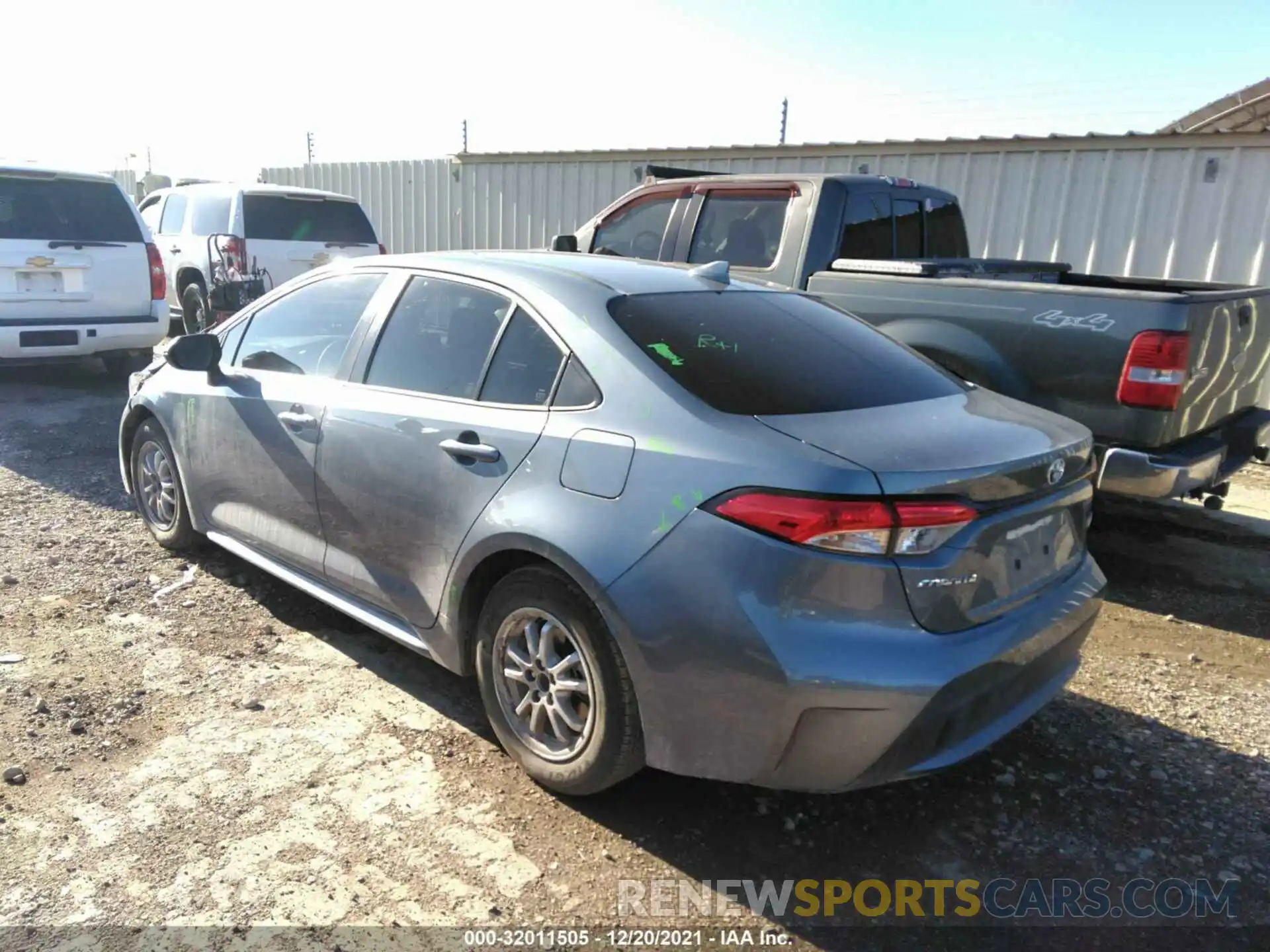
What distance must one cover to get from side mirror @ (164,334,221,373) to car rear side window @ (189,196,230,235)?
6833 mm

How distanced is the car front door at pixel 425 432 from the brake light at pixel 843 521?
78 centimetres

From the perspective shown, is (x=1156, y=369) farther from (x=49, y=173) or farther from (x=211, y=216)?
(x=211, y=216)

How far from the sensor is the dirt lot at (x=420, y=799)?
2.49 metres

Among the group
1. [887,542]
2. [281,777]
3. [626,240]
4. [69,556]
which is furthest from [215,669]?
[626,240]

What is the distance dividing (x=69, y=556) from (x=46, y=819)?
2.32 meters

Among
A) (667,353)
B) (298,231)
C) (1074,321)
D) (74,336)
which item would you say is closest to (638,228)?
(1074,321)

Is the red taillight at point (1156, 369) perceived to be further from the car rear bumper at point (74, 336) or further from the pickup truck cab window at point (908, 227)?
the car rear bumper at point (74, 336)

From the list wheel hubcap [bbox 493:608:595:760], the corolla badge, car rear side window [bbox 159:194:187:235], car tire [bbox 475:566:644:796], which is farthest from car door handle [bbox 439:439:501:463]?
car rear side window [bbox 159:194:187:235]

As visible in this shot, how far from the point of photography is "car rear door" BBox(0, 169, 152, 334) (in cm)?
740

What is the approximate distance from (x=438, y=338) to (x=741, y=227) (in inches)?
126

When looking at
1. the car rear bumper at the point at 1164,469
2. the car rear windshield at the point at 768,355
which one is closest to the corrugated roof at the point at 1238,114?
the car rear bumper at the point at 1164,469

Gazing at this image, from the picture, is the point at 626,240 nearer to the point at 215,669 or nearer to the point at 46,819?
the point at 215,669

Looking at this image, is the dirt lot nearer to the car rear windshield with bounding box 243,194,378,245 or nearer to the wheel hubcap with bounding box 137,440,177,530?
the wheel hubcap with bounding box 137,440,177,530

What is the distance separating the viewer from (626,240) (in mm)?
6500
